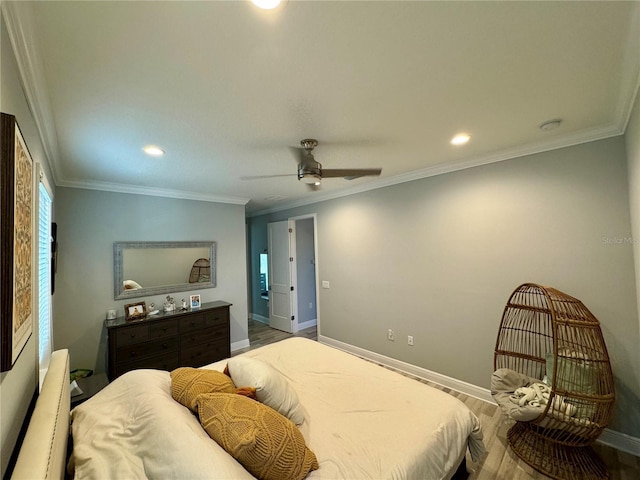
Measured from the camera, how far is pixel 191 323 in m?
3.49

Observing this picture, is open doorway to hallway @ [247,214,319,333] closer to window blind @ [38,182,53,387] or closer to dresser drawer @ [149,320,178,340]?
dresser drawer @ [149,320,178,340]

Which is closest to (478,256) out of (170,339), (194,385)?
(194,385)

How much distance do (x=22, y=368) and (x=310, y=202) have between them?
3894 millimetres

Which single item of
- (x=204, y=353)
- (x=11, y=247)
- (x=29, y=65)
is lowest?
(x=204, y=353)

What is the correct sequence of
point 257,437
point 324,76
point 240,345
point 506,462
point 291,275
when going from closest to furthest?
point 257,437
point 324,76
point 506,462
point 240,345
point 291,275

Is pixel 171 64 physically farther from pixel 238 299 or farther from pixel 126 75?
pixel 238 299

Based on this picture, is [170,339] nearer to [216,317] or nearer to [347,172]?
[216,317]

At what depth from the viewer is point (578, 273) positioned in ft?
7.41

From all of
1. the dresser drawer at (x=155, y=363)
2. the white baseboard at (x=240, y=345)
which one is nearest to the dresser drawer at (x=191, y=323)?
the dresser drawer at (x=155, y=363)

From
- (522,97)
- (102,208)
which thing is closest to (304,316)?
(102,208)

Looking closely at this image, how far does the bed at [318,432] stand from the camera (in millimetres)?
1066

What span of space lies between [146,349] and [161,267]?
1.08 metres

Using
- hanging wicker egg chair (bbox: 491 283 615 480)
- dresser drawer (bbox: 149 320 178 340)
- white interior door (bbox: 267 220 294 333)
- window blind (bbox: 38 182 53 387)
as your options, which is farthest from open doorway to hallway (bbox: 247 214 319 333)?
window blind (bbox: 38 182 53 387)

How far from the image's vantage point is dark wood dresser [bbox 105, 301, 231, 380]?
2973mm
